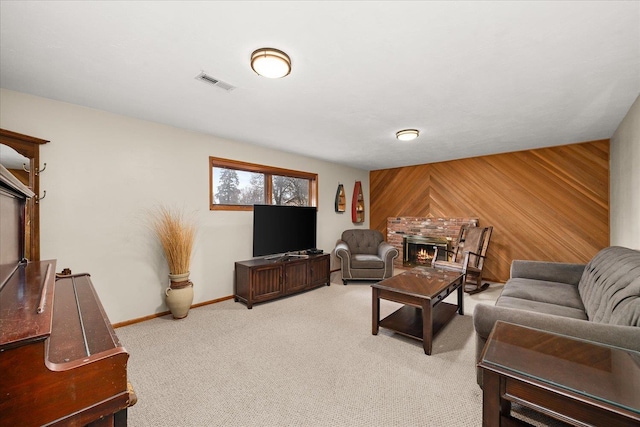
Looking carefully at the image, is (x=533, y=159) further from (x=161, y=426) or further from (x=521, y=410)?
(x=161, y=426)

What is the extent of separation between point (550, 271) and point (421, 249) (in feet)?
8.99

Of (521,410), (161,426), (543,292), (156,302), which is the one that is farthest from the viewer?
(156,302)

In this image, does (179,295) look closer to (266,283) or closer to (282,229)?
(266,283)

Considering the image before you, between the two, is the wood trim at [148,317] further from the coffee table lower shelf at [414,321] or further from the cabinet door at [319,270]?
the coffee table lower shelf at [414,321]

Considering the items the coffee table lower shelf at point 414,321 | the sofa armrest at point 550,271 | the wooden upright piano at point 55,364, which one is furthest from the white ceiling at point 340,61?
the coffee table lower shelf at point 414,321

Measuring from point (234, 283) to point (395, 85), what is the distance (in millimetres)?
3319

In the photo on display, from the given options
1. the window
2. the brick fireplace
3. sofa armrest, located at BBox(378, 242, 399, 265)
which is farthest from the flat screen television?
the brick fireplace

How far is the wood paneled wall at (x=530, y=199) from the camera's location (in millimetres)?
3955

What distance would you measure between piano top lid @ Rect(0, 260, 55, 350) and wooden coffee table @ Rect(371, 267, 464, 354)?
7.95ft

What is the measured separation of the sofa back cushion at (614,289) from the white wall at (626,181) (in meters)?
0.80

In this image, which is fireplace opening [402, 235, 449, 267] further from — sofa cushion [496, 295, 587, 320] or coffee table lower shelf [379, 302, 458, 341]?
sofa cushion [496, 295, 587, 320]

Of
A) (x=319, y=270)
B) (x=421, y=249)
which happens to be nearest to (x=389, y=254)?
(x=319, y=270)

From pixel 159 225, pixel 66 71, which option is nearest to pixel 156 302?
pixel 159 225

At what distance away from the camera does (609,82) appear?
216 centimetres
